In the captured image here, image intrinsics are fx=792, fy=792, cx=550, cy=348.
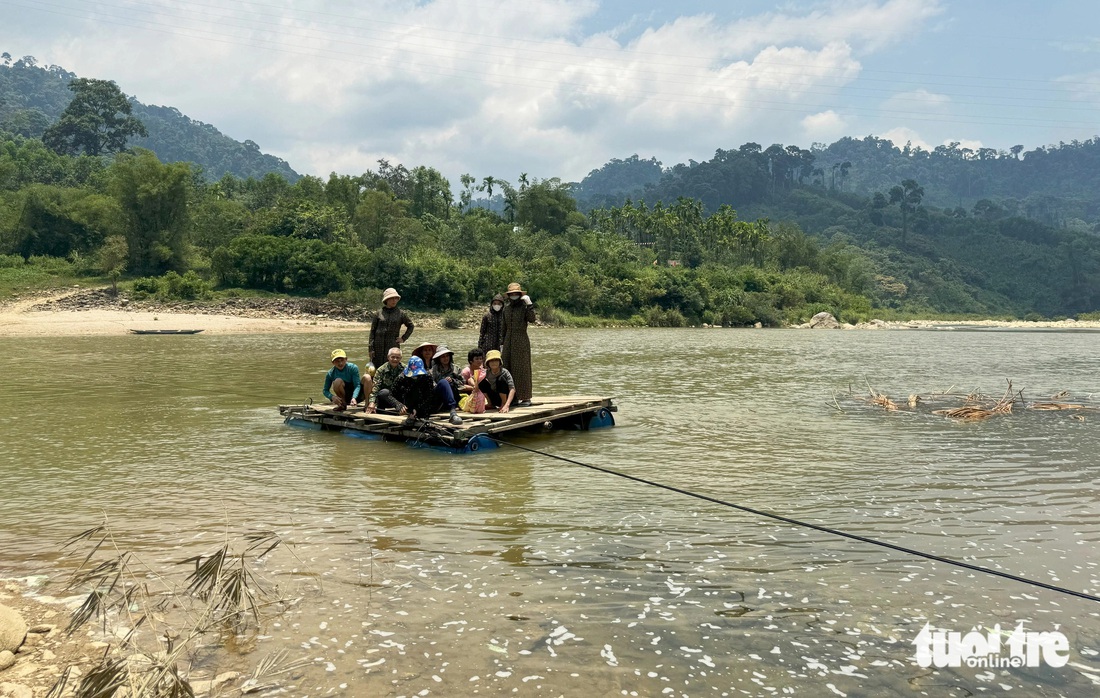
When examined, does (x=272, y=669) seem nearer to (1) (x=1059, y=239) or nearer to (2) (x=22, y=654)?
(2) (x=22, y=654)

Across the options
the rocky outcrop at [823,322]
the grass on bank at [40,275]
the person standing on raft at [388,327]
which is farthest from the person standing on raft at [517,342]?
the rocky outcrop at [823,322]

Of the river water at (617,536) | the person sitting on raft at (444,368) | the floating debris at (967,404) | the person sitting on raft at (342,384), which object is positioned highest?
the person sitting on raft at (444,368)

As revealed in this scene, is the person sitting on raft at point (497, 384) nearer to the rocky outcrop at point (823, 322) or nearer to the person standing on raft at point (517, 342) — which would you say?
the person standing on raft at point (517, 342)

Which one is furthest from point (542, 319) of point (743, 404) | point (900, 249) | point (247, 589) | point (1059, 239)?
point (1059, 239)

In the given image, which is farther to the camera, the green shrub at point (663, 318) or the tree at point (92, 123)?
the tree at point (92, 123)

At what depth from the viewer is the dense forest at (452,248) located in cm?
5684

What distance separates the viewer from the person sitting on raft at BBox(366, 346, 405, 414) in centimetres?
1163

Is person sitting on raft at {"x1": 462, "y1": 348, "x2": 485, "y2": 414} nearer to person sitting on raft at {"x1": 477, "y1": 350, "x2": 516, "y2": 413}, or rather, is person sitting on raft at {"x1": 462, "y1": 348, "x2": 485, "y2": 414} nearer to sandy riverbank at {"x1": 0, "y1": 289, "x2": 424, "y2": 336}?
person sitting on raft at {"x1": 477, "y1": 350, "x2": 516, "y2": 413}

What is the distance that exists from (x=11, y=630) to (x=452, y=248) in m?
69.3

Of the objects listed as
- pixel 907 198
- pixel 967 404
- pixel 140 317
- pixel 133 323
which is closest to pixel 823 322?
pixel 140 317

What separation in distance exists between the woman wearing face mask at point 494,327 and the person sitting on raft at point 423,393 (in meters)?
1.57

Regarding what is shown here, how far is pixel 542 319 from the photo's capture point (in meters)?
61.8

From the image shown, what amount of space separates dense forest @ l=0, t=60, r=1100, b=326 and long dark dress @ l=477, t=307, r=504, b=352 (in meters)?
43.9

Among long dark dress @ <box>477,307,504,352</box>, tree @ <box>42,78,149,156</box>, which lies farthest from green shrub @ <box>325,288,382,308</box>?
tree @ <box>42,78,149,156</box>
